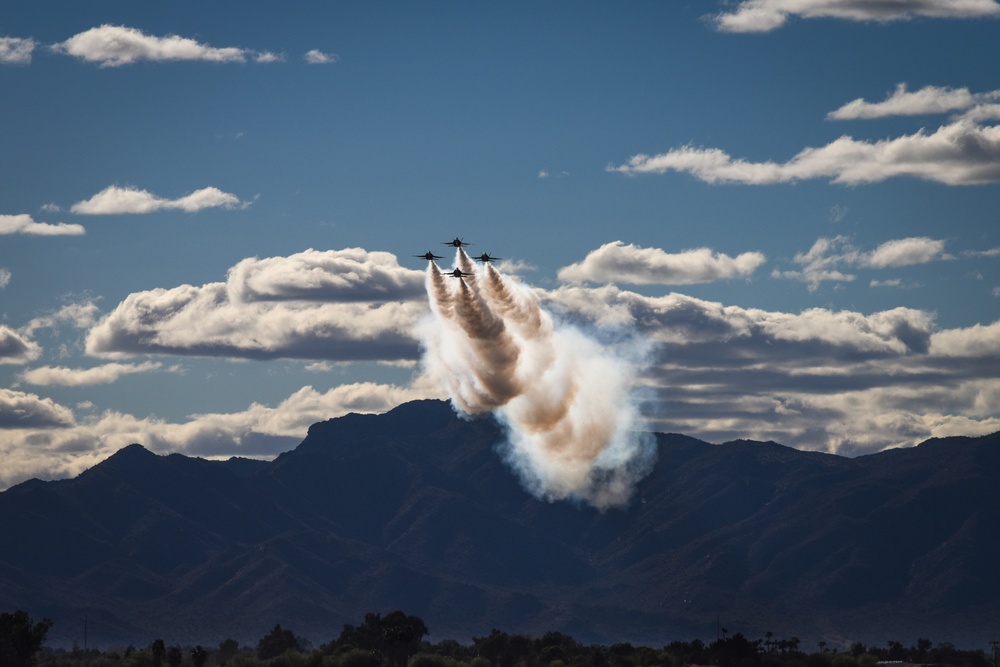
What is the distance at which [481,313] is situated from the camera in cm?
19688

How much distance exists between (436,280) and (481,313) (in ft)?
28.5

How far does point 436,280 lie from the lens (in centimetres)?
19125

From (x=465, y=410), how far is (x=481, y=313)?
39.9 feet

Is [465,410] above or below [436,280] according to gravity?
below

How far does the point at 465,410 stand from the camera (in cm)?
19688

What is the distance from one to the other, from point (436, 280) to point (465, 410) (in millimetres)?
17205
